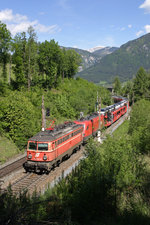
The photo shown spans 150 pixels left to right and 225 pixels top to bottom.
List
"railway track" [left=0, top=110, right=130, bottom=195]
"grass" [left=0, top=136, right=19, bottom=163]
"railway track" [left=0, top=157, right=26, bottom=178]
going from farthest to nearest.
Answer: "grass" [left=0, top=136, right=19, bottom=163], "railway track" [left=0, top=157, right=26, bottom=178], "railway track" [left=0, top=110, right=130, bottom=195]

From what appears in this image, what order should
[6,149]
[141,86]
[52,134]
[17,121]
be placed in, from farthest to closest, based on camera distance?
[141,86] < [17,121] < [6,149] < [52,134]

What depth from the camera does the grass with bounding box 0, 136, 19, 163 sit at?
24.2 metres

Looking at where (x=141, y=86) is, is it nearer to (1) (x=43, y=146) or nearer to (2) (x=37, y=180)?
(1) (x=43, y=146)

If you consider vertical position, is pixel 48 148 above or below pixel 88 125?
above

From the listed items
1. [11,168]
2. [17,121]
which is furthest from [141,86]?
[11,168]

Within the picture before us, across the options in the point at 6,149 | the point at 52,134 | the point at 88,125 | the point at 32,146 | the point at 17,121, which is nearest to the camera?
the point at 32,146

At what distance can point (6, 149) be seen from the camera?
1014 inches

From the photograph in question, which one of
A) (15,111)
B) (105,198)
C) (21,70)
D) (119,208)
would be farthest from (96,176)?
(21,70)

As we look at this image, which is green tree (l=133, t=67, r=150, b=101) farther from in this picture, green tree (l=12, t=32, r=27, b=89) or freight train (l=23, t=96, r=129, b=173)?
freight train (l=23, t=96, r=129, b=173)

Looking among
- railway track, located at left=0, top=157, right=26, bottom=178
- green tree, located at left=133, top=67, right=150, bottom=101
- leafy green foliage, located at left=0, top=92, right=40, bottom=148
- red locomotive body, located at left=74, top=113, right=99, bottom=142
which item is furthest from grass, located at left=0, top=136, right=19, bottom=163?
green tree, located at left=133, top=67, right=150, bottom=101

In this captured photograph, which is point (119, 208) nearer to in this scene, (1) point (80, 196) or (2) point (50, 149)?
(1) point (80, 196)

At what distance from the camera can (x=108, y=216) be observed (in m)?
10.5

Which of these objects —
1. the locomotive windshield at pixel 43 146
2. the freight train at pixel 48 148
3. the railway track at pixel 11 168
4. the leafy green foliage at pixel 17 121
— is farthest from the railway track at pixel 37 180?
the leafy green foliage at pixel 17 121

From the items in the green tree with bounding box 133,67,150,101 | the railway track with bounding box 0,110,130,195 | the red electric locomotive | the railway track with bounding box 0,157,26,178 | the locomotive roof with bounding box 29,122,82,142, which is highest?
the green tree with bounding box 133,67,150,101
